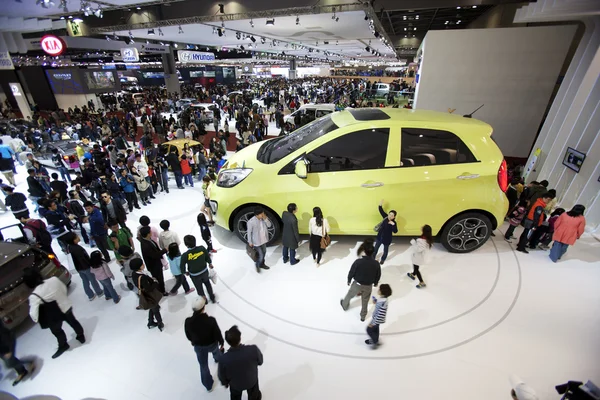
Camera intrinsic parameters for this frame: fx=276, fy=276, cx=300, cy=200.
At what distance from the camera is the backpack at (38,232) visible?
14.3 ft

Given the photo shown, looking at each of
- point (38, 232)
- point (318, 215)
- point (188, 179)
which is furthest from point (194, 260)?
point (188, 179)

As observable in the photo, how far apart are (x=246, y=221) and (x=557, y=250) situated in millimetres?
5071

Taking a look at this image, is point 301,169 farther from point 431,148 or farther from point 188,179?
point 188,179

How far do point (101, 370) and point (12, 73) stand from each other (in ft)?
90.8

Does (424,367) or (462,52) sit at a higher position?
(462,52)

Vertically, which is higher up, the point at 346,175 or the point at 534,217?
the point at 346,175

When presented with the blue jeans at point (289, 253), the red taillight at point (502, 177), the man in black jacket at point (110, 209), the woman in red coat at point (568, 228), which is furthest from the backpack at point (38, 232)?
the woman in red coat at point (568, 228)

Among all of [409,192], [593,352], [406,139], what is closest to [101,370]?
[409,192]

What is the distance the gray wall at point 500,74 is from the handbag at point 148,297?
9952 mm

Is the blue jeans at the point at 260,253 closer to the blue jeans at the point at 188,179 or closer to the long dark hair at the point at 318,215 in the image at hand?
the long dark hair at the point at 318,215

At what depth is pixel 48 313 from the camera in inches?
117

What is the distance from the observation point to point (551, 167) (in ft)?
22.4

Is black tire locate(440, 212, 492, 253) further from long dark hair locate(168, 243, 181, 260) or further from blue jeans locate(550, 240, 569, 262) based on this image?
long dark hair locate(168, 243, 181, 260)

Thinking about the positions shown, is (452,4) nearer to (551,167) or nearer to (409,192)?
(551,167)
